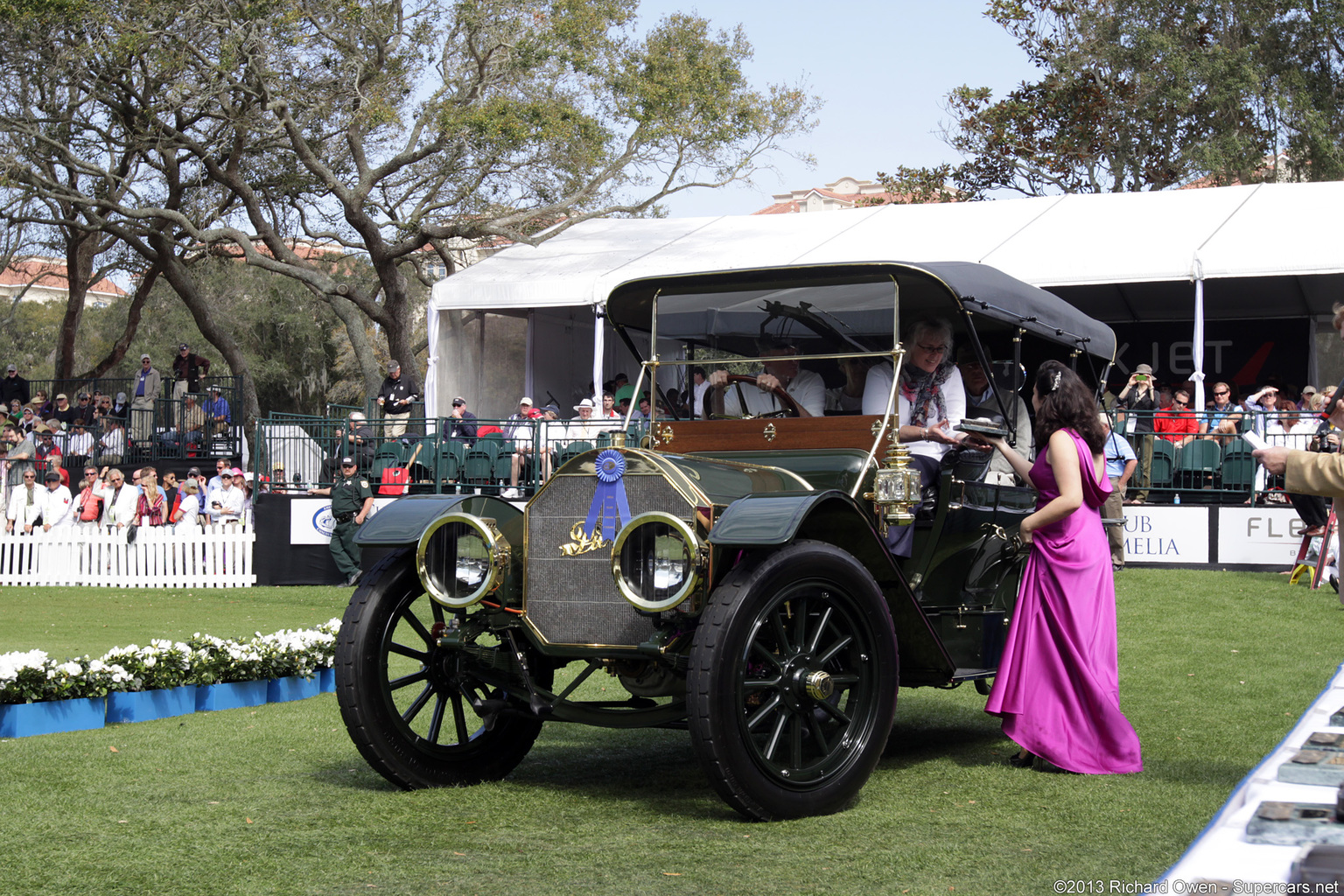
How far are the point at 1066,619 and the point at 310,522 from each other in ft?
44.6

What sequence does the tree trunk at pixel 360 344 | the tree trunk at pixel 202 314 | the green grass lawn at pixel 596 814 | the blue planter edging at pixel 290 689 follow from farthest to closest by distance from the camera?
1. the tree trunk at pixel 202 314
2. the tree trunk at pixel 360 344
3. the blue planter edging at pixel 290 689
4. the green grass lawn at pixel 596 814

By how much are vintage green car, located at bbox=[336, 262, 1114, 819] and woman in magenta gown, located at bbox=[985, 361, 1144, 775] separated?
0.33 m

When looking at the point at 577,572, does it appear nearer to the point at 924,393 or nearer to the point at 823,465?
the point at 823,465

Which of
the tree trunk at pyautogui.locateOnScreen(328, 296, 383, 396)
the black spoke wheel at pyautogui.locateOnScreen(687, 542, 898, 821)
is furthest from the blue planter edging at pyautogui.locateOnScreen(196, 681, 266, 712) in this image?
the tree trunk at pyautogui.locateOnScreen(328, 296, 383, 396)

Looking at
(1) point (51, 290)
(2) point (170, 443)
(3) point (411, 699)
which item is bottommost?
(3) point (411, 699)

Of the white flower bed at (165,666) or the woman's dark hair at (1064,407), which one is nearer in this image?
the woman's dark hair at (1064,407)

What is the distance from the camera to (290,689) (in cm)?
851

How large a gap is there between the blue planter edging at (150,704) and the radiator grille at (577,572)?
3488 millimetres

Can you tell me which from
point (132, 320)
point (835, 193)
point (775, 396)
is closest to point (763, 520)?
point (775, 396)

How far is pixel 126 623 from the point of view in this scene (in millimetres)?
13094

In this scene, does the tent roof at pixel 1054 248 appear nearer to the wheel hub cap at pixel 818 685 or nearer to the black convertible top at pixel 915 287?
the black convertible top at pixel 915 287

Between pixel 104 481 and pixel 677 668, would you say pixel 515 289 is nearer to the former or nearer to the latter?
pixel 104 481

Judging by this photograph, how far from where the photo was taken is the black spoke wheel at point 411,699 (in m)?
5.20

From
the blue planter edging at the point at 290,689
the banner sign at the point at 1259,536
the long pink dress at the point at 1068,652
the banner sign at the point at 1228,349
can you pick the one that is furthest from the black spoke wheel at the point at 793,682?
the banner sign at the point at 1228,349
